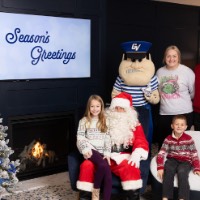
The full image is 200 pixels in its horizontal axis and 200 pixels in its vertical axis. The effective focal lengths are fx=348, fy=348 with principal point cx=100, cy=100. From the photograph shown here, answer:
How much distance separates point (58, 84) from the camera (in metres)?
3.62

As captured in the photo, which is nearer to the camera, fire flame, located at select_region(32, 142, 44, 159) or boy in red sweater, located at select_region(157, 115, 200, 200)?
boy in red sweater, located at select_region(157, 115, 200, 200)

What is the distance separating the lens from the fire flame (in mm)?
3705

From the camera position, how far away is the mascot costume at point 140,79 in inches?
127

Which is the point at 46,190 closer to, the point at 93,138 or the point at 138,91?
the point at 93,138

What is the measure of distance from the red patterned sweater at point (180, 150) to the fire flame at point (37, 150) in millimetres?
1424

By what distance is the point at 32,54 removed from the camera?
3385 millimetres

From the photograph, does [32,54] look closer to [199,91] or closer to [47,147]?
[47,147]

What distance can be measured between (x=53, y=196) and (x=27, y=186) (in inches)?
14.6

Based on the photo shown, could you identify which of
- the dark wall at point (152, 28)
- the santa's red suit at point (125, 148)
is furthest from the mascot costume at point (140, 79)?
the dark wall at point (152, 28)

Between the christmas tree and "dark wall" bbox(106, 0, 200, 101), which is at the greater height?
"dark wall" bbox(106, 0, 200, 101)

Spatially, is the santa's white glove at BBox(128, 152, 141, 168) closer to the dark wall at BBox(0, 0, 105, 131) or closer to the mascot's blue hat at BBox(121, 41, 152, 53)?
the mascot's blue hat at BBox(121, 41, 152, 53)

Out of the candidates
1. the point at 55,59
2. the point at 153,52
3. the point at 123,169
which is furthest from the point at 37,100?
the point at 153,52

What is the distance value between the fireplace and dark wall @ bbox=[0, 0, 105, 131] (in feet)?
0.29

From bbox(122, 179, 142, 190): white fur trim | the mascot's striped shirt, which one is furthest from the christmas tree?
the mascot's striped shirt
